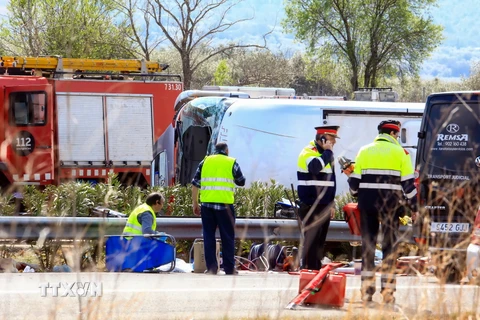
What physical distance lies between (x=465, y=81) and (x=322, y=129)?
45668mm

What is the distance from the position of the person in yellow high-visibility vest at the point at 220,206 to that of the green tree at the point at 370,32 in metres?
24.5

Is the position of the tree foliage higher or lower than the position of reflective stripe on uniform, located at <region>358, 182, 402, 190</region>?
higher

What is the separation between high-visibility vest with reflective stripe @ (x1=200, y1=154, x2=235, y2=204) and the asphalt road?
1.02 metres

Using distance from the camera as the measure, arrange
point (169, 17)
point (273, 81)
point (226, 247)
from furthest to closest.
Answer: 1. point (273, 81)
2. point (169, 17)
3. point (226, 247)

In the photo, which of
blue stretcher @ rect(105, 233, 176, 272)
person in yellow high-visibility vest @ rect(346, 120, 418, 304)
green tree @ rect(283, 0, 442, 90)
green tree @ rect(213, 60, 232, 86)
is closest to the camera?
person in yellow high-visibility vest @ rect(346, 120, 418, 304)

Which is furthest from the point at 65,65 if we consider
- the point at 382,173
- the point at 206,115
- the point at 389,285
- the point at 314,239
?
the point at 389,285

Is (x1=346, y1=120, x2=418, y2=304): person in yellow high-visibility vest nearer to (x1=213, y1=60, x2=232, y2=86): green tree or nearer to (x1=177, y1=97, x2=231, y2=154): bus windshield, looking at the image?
(x1=177, y1=97, x2=231, y2=154): bus windshield

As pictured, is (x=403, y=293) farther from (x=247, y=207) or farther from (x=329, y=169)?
(x=247, y=207)

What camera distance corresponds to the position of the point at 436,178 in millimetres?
10500

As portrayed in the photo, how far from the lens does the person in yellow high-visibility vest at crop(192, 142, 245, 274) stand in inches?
423

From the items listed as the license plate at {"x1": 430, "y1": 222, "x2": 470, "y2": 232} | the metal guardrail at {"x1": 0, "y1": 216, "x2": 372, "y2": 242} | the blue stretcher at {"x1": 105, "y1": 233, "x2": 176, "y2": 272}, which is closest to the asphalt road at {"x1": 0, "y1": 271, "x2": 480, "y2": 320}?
the blue stretcher at {"x1": 105, "y1": 233, "x2": 176, "y2": 272}

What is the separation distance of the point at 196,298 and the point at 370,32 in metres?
27.8

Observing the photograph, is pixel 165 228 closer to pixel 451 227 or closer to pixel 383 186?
pixel 451 227

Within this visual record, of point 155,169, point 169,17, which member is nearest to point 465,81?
point 169,17
